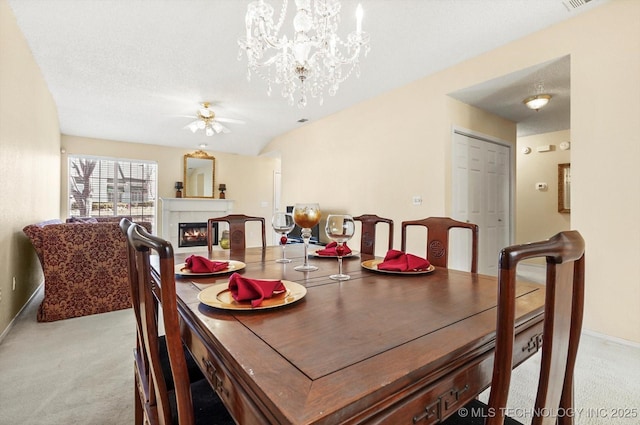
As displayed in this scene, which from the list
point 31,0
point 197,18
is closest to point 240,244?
point 197,18

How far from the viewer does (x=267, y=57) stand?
3125 mm

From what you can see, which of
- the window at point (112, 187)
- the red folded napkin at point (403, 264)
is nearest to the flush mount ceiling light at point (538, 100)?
the red folded napkin at point (403, 264)

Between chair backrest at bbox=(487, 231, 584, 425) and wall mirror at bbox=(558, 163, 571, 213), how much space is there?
5.74 metres

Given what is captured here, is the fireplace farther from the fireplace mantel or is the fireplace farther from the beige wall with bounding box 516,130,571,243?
the beige wall with bounding box 516,130,571,243

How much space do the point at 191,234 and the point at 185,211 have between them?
0.55m

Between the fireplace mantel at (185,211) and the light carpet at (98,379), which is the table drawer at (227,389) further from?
the fireplace mantel at (185,211)

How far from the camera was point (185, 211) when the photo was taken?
6.60 m

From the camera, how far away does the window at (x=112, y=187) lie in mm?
5879

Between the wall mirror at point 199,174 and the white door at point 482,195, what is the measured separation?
5.39 meters

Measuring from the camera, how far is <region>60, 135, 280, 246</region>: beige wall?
5.79 m

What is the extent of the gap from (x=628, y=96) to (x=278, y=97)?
3547 millimetres

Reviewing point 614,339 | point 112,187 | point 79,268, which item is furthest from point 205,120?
point 614,339

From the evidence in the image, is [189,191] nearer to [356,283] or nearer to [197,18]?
[197,18]

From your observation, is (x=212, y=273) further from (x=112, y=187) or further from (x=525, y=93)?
(x=112, y=187)
